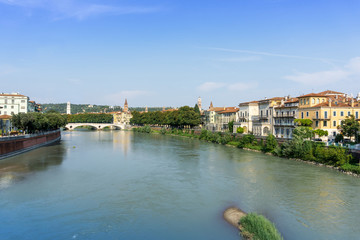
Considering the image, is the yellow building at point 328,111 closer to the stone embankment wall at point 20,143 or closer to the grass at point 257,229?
the grass at point 257,229

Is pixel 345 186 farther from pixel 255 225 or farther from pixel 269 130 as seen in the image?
pixel 269 130

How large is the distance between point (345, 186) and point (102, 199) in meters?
20.4

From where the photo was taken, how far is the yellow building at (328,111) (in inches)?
1764

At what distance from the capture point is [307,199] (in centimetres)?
2264

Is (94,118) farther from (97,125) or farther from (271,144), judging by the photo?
(271,144)

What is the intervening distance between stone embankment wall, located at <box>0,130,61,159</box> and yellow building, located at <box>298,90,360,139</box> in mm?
44814

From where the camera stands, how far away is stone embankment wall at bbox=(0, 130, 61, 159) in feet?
130

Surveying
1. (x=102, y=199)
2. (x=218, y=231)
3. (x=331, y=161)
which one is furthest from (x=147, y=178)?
(x=331, y=161)

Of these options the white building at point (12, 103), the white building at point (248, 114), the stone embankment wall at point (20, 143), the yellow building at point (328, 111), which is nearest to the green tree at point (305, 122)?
the yellow building at point (328, 111)

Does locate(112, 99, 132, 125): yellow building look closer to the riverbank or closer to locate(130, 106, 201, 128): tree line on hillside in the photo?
locate(130, 106, 201, 128): tree line on hillside

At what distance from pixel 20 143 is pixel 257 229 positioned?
136 feet

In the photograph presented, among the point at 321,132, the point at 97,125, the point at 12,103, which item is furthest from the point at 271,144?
the point at 97,125

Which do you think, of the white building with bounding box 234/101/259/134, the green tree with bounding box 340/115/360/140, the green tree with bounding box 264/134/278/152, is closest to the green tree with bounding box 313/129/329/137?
the green tree with bounding box 340/115/360/140

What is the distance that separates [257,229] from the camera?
51.6 feet
